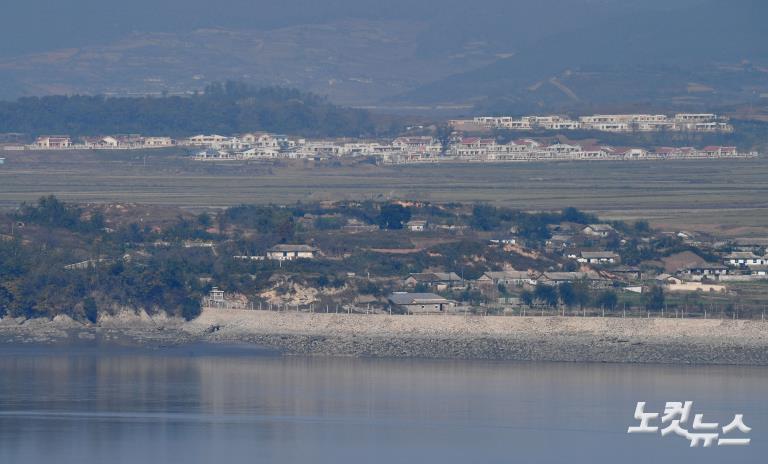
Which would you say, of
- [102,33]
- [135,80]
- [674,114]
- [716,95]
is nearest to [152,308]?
[674,114]

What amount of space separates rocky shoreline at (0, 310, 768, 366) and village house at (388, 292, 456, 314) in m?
1.19

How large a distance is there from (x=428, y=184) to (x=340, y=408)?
158 feet

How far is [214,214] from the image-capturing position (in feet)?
193

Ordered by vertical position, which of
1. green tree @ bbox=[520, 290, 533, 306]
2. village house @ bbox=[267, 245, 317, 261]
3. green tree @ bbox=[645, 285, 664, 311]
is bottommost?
green tree @ bbox=[520, 290, 533, 306]

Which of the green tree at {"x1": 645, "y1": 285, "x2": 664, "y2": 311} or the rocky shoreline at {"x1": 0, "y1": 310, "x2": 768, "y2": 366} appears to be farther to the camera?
the green tree at {"x1": 645, "y1": 285, "x2": 664, "y2": 311}

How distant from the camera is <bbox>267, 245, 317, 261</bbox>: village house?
44562mm

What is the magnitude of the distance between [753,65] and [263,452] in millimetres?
121855

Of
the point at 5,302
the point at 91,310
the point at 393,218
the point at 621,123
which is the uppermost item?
the point at 621,123

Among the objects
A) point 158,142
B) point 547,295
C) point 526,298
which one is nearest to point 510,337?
point 547,295

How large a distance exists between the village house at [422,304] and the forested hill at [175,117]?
204 feet

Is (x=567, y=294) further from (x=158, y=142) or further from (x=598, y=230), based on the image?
(x=158, y=142)

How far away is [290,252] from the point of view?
45.0 meters

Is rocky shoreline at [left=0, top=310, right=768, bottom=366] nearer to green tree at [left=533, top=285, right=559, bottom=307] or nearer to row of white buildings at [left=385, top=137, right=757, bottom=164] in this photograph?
green tree at [left=533, top=285, right=559, bottom=307]

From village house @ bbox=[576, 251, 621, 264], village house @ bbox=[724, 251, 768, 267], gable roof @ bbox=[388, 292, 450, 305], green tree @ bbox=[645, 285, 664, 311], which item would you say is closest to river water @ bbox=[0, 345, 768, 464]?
gable roof @ bbox=[388, 292, 450, 305]
